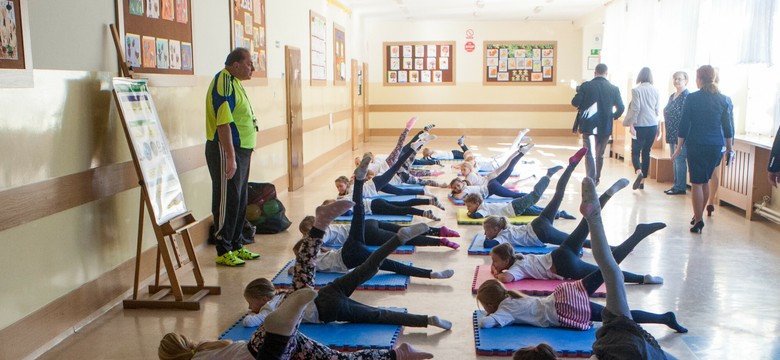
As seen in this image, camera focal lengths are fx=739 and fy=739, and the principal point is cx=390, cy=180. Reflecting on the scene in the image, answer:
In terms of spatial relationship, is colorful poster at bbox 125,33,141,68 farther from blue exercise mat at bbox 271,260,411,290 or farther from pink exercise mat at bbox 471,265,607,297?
pink exercise mat at bbox 471,265,607,297

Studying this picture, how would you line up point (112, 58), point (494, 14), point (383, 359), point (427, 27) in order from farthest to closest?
point (427, 27), point (494, 14), point (112, 58), point (383, 359)

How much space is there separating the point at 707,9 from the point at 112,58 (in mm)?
7760

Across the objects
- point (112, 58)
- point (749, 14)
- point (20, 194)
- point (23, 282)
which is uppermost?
point (749, 14)

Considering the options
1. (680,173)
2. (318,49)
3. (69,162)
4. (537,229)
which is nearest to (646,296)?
(537,229)

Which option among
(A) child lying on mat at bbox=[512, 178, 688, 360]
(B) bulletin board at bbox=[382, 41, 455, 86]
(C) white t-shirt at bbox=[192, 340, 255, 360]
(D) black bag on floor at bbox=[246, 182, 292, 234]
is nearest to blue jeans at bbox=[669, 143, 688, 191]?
(D) black bag on floor at bbox=[246, 182, 292, 234]

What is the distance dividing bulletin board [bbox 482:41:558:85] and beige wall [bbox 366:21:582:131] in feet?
0.42

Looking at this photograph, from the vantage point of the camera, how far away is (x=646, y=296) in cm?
478

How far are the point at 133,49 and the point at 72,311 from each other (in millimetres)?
1815

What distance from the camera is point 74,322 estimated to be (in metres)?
4.25

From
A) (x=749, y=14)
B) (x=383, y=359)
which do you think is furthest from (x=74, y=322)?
(x=749, y=14)

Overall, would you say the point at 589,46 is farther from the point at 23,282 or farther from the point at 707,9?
the point at 23,282

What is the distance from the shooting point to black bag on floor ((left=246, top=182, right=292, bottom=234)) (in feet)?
22.6

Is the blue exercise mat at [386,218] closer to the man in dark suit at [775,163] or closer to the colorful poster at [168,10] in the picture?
the colorful poster at [168,10]

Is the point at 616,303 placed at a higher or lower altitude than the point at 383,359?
higher
